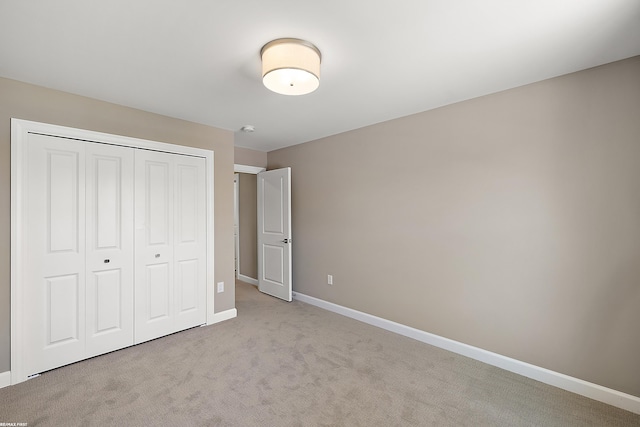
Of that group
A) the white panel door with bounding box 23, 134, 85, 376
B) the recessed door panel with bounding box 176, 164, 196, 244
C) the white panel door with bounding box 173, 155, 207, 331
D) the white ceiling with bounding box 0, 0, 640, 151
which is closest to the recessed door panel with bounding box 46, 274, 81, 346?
the white panel door with bounding box 23, 134, 85, 376

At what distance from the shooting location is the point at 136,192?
2879 millimetres

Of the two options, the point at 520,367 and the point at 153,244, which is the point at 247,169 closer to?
the point at 153,244

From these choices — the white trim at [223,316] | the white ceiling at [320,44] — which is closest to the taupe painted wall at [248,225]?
the white trim at [223,316]

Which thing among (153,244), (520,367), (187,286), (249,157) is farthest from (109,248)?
(520,367)

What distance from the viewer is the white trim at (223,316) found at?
344 centimetres

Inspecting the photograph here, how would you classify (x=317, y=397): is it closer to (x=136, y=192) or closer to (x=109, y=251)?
(x=109, y=251)

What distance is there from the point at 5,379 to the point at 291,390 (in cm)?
219

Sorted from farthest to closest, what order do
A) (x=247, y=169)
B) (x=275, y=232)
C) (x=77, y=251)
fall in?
(x=247, y=169) → (x=275, y=232) → (x=77, y=251)

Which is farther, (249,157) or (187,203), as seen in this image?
(249,157)

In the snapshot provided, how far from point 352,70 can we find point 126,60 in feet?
5.20

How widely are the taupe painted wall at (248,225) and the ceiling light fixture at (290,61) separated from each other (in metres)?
3.47

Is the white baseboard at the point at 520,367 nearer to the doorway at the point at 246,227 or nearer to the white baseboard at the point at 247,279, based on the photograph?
the white baseboard at the point at 247,279

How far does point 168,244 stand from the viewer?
3.11 m

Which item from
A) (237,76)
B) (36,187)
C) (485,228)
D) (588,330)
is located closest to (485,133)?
(485,228)
